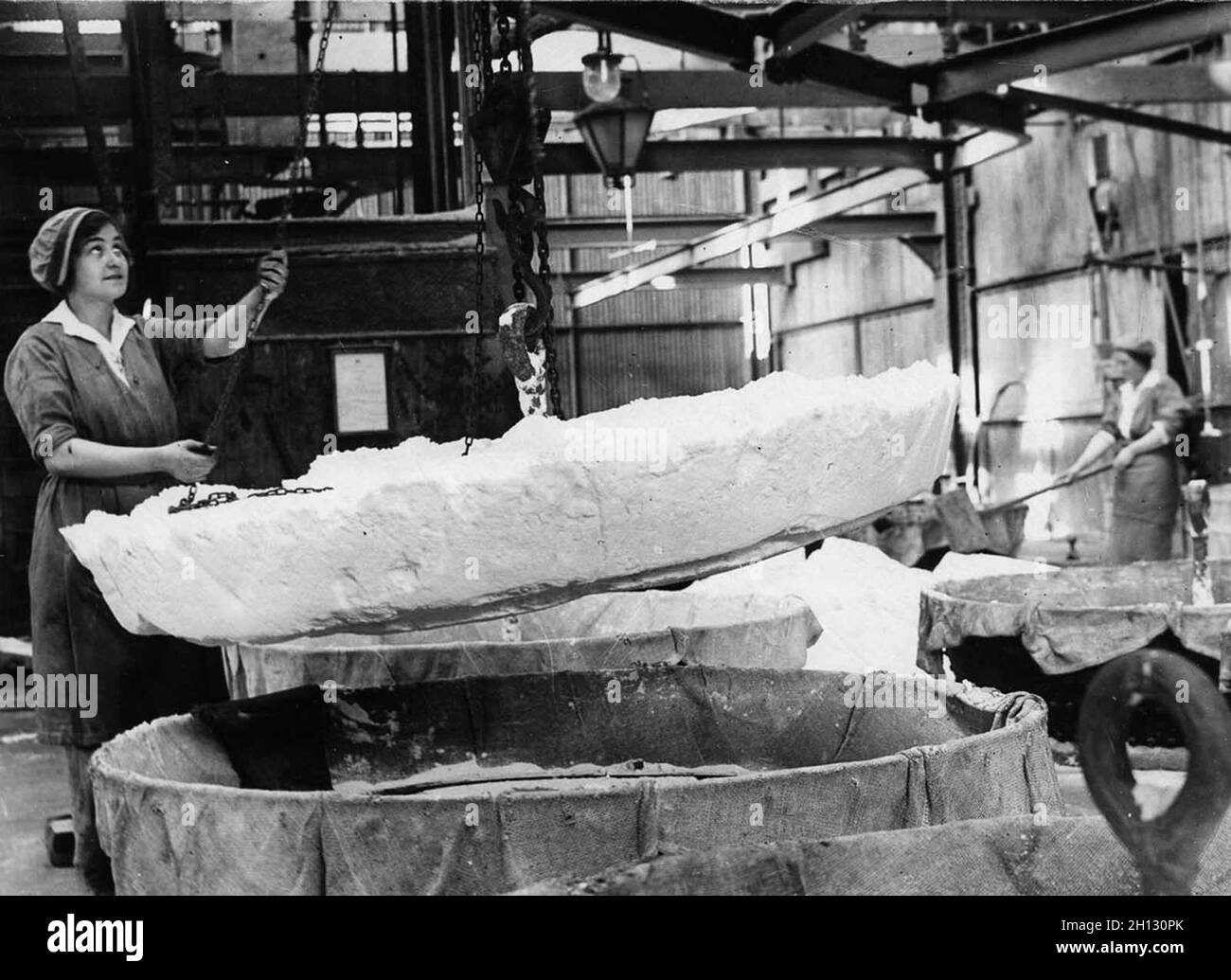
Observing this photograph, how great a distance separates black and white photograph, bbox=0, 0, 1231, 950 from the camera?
7.89 feet

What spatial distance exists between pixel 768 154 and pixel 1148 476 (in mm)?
4183

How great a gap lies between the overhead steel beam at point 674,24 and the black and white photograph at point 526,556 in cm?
2

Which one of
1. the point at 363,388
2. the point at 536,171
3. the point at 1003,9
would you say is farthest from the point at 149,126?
the point at 1003,9

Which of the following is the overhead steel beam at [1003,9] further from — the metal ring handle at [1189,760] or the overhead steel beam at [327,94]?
the metal ring handle at [1189,760]

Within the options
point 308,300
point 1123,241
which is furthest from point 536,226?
point 1123,241

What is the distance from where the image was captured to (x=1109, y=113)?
9.23 meters

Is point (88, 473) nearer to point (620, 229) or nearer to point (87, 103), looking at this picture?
point (87, 103)

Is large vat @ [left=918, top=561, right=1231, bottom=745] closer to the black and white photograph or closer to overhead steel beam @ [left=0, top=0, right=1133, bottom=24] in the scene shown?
the black and white photograph

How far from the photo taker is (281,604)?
2.82 metres

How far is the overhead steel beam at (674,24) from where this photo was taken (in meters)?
5.28

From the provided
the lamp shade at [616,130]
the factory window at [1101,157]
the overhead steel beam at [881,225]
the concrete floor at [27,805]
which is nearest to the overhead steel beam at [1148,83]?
the lamp shade at [616,130]

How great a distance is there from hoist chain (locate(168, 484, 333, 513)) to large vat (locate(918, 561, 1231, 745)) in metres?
3.21
